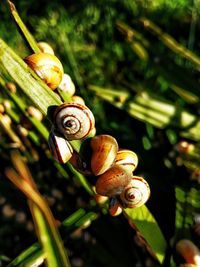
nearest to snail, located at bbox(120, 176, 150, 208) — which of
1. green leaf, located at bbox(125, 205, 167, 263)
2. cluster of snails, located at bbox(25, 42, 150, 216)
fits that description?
cluster of snails, located at bbox(25, 42, 150, 216)

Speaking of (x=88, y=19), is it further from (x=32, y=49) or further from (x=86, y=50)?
(x=32, y=49)

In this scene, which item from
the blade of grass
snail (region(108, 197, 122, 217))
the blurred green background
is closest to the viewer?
the blade of grass

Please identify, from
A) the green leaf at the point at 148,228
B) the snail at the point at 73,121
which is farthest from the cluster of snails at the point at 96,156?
the green leaf at the point at 148,228

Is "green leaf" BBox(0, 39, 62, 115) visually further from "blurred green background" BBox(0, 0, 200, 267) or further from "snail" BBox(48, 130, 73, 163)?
"blurred green background" BBox(0, 0, 200, 267)

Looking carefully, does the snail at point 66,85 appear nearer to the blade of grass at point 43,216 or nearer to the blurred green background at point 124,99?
the blade of grass at point 43,216

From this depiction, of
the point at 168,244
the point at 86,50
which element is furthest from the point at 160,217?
the point at 86,50

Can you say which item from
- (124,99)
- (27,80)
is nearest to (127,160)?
(27,80)
